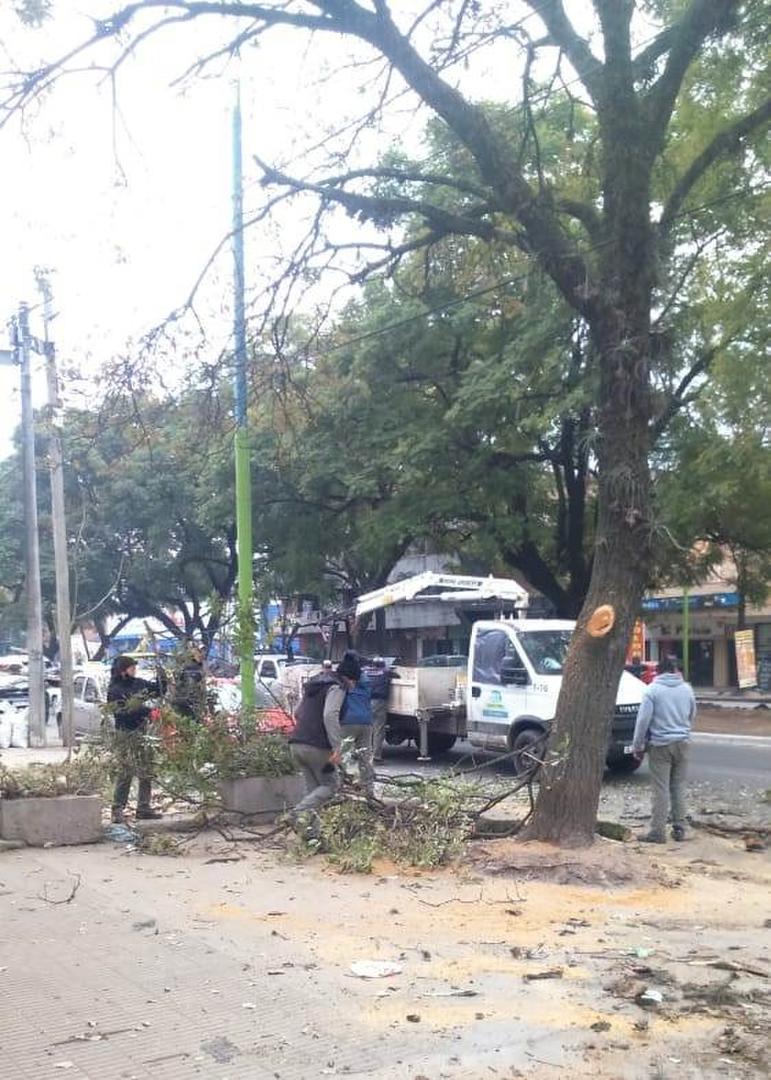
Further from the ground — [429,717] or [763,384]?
[763,384]

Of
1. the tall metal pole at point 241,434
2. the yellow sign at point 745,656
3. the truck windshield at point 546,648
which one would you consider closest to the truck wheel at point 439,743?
the truck windshield at point 546,648

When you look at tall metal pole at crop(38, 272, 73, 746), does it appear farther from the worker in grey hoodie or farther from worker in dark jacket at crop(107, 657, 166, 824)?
the worker in grey hoodie

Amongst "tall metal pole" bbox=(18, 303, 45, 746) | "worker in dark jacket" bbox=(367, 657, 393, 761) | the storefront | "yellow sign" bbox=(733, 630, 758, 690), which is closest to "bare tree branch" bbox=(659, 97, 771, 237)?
"worker in dark jacket" bbox=(367, 657, 393, 761)

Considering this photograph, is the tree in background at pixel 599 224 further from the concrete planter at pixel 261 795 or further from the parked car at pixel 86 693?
the parked car at pixel 86 693

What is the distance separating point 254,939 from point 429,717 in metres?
10.2

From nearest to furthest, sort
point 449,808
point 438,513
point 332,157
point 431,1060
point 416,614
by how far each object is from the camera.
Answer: point 431,1060, point 449,808, point 332,157, point 438,513, point 416,614

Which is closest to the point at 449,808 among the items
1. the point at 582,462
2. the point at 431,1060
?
the point at 431,1060

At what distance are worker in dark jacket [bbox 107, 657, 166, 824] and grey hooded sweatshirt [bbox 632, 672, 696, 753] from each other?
4682 millimetres

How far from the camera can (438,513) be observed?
73.3ft

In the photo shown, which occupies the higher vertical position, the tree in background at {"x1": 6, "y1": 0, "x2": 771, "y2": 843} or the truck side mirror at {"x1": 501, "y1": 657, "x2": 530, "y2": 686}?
the tree in background at {"x1": 6, "y1": 0, "x2": 771, "y2": 843}

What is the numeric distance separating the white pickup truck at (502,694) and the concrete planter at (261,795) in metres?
4.58

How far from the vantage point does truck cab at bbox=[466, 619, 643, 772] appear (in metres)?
14.5

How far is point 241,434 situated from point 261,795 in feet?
14.0

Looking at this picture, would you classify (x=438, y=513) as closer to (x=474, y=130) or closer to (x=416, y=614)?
(x=474, y=130)
